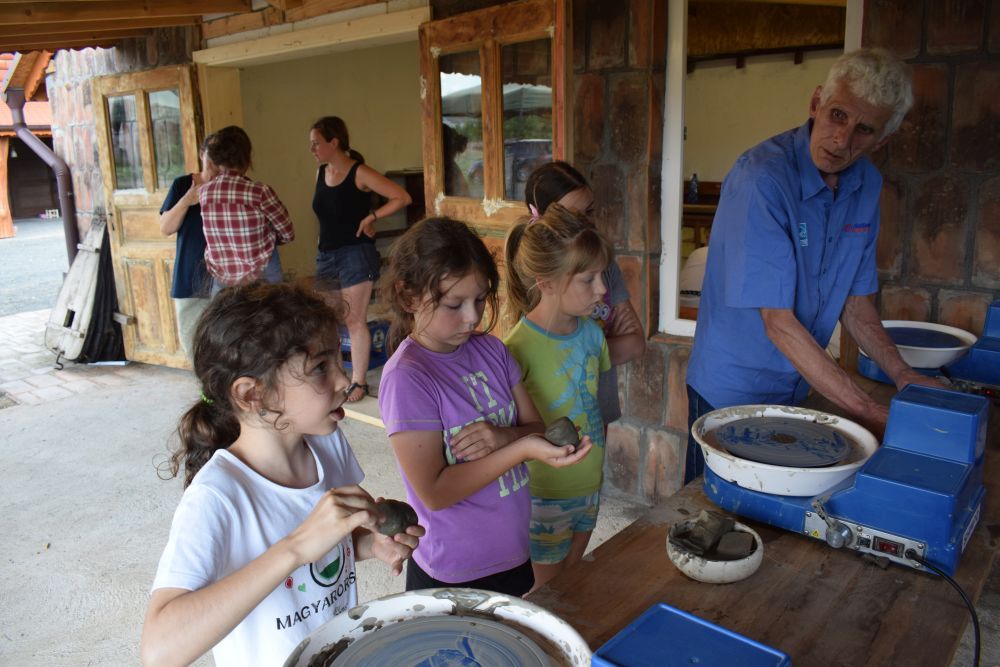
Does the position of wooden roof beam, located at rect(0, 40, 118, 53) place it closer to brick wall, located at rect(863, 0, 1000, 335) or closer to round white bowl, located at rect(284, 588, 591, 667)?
brick wall, located at rect(863, 0, 1000, 335)

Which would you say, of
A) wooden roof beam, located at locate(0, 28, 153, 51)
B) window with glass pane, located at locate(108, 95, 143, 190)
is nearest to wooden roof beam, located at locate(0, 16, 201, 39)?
wooden roof beam, located at locate(0, 28, 153, 51)

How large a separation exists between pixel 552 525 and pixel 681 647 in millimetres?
1047

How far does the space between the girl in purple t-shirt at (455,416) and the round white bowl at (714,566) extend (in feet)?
1.24

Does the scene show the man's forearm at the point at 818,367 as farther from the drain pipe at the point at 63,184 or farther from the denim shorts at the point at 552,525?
the drain pipe at the point at 63,184

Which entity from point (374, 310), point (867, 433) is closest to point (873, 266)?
point (867, 433)

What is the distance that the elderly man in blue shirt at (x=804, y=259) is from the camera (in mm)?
1932

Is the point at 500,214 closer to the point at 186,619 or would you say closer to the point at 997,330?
the point at 997,330

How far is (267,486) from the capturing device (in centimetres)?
134

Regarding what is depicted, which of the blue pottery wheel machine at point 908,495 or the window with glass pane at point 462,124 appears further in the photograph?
the window with glass pane at point 462,124

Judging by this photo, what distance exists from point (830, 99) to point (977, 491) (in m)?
1.10

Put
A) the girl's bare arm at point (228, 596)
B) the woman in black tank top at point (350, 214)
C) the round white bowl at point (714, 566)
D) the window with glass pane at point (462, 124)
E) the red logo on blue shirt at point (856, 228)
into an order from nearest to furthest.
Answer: the girl's bare arm at point (228, 596) < the round white bowl at point (714, 566) < the red logo on blue shirt at point (856, 228) < the window with glass pane at point (462, 124) < the woman in black tank top at point (350, 214)

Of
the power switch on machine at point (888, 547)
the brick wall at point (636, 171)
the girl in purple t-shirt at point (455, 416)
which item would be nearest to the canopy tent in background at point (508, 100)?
the brick wall at point (636, 171)

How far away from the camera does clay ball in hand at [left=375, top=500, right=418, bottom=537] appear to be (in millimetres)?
1169

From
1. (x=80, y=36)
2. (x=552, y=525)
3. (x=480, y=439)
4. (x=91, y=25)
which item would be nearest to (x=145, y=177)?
(x=80, y=36)
